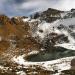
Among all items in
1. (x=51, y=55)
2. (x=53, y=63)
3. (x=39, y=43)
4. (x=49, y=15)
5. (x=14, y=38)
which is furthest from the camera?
(x=49, y=15)

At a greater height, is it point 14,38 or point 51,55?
point 14,38

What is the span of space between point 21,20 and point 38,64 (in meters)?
51.9

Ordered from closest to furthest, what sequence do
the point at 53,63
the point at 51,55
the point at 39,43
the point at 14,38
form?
the point at 53,63 < the point at 51,55 < the point at 14,38 < the point at 39,43

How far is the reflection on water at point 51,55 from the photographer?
71.9m

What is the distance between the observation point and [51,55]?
250ft

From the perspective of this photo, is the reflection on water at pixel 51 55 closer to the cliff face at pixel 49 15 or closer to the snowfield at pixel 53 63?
the snowfield at pixel 53 63

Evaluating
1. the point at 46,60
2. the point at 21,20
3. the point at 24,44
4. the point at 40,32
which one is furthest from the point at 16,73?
the point at 21,20

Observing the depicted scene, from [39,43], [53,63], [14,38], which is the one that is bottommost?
[53,63]

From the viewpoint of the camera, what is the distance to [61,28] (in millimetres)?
108000

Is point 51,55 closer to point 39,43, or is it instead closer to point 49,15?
point 39,43

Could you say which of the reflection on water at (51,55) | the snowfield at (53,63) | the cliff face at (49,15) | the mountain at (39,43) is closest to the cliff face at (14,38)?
the mountain at (39,43)

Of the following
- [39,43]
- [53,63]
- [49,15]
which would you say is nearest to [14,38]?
[39,43]

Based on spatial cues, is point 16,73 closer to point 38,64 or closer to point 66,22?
point 38,64

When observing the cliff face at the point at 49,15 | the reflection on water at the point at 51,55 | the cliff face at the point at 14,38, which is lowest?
the reflection on water at the point at 51,55
